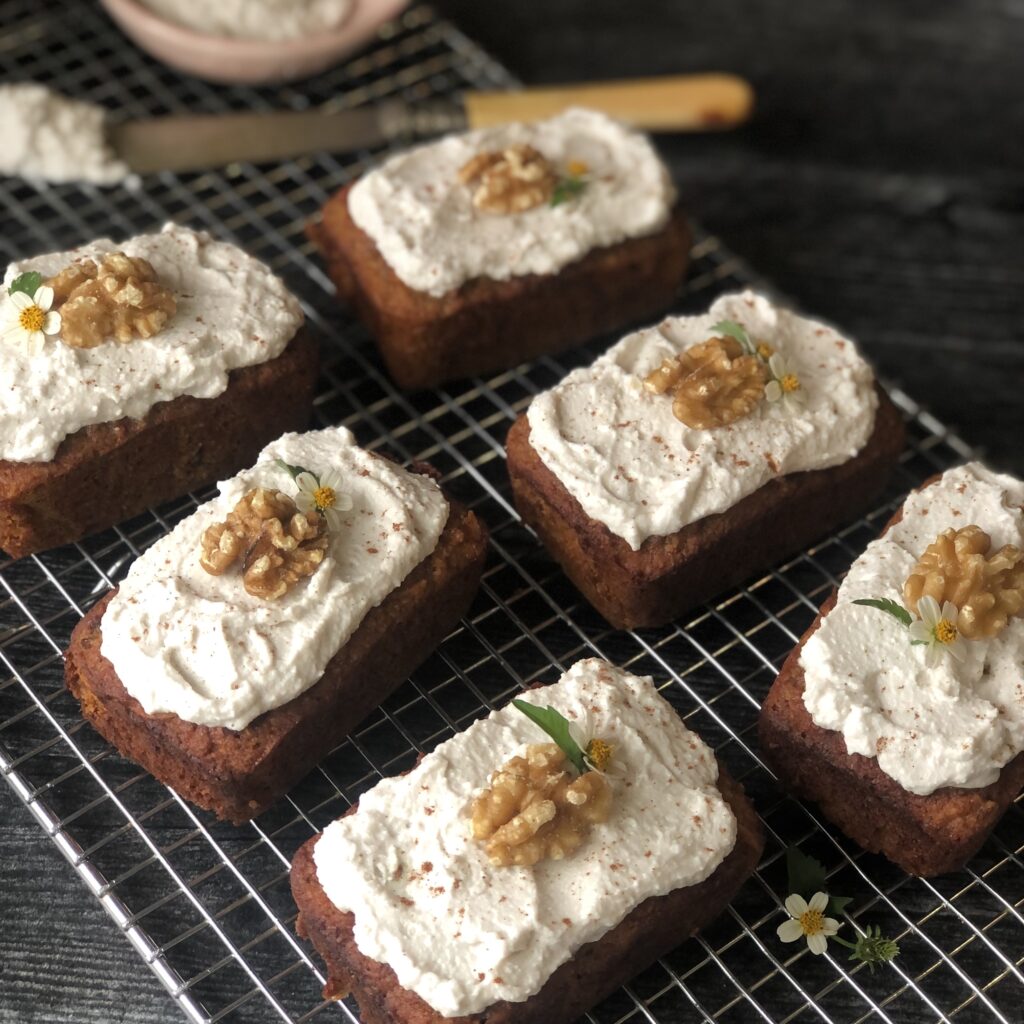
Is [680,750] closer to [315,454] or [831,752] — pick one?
[831,752]

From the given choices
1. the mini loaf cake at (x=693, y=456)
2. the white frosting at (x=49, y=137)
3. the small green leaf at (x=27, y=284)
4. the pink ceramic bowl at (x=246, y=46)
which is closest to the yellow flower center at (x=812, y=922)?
the mini loaf cake at (x=693, y=456)

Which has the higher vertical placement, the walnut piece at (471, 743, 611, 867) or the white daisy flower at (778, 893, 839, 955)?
the walnut piece at (471, 743, 611, 867)

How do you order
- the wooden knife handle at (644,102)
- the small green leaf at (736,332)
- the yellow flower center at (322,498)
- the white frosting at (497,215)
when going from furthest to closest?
the wooden knife handle at (644,102) < the white frosting at (497,215) < the small green leaf at (736,332) < the yellow flower center at (322,498)

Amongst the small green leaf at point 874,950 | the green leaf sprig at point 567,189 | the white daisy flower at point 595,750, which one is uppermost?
the green leaf sprig at point 567,189

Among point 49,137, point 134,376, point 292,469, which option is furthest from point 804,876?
point 49,137

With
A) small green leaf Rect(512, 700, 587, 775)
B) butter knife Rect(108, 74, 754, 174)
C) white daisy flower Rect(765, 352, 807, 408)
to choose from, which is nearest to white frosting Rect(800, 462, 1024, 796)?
white daisy flower Rect(765, 352, 807, 408)

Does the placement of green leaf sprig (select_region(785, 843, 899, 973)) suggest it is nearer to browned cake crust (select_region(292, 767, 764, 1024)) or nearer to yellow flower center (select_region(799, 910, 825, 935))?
yellow flower center (select_region(799, 910, 825, 935))

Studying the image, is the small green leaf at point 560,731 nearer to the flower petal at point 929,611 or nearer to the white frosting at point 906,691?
the white frosting at point 906,691

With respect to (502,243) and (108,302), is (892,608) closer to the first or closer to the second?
(502,243)
